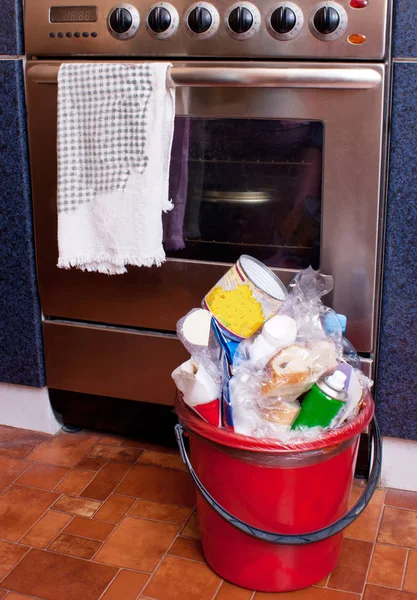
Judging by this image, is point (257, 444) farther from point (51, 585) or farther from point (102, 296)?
point (102, 296)

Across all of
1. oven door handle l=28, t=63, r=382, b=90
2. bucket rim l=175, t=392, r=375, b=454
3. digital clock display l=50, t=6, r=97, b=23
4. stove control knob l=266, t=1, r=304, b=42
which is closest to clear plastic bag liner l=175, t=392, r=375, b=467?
bucket rim l=175, t=392, r=375, b=454

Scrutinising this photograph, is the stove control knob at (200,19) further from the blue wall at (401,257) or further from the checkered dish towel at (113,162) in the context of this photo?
the blue wall at (401,257)

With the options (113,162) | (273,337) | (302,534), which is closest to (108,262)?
(113,162)

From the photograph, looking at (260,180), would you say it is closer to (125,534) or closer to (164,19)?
(164,19)

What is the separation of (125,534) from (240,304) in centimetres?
57

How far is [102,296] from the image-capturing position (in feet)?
5.56

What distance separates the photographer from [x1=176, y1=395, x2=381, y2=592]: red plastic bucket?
1.22m

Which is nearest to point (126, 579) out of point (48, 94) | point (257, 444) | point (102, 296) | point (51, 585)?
point (51, 585)

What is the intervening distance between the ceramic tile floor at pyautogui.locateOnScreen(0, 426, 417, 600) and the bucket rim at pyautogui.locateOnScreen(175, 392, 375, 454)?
0.31 meters

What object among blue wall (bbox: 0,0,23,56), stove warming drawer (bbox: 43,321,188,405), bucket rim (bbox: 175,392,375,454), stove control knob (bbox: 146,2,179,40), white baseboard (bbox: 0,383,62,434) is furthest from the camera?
white baseboard (bbox: 0,383,62,434)

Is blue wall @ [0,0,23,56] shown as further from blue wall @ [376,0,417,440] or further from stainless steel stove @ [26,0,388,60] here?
blue wall @ [376,0,417,440]

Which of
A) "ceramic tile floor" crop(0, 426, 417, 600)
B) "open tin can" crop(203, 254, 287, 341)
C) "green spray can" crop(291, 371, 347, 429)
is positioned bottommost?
"ceramic tile floor" crop(0, 426, 417, 600)

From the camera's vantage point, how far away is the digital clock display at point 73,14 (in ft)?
4.97

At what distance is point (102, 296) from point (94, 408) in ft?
1.08
